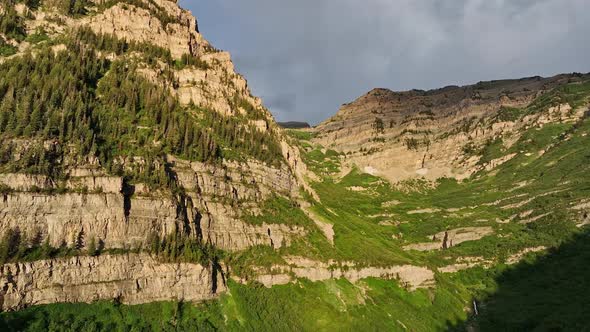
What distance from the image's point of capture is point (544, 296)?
107 meters

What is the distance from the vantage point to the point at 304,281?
283 feet

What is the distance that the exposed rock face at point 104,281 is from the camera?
168 feet

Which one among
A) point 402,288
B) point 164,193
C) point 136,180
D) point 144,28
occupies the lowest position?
point 402,288

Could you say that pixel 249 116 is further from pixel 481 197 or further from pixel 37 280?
pixel 481 197

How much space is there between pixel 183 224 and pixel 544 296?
288 ft

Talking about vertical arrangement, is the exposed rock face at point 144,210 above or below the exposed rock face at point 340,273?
above

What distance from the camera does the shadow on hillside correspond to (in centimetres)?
9231

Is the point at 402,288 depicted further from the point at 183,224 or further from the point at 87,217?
the point at 87,217

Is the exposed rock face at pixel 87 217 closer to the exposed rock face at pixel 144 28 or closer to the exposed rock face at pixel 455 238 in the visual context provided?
the exposed rock face at pixel 144 28

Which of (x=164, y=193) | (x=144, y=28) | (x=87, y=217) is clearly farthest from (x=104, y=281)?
(x=144, y=28)

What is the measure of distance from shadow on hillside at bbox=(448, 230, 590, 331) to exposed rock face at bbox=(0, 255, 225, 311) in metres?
59.9

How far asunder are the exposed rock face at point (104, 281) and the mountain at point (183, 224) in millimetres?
191

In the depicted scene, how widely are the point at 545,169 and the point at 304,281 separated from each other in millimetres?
156026

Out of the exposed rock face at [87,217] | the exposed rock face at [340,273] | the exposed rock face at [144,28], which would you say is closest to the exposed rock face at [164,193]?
the exposed rock face at [87,217]
